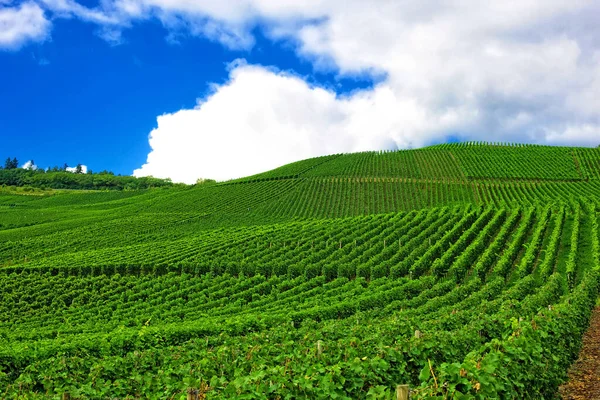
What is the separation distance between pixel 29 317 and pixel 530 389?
3400cm

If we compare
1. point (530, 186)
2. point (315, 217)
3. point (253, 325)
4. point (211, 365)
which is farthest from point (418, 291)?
point (530, 186)

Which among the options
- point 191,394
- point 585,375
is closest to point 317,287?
point 585,375

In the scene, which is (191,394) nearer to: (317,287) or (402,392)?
(402,392)

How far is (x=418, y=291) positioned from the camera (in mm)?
32094

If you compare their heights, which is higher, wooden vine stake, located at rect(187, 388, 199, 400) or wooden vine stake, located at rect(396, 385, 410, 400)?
wooden vine stake, located at rect(187, 388, 199, 400)

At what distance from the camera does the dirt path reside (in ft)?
41.0

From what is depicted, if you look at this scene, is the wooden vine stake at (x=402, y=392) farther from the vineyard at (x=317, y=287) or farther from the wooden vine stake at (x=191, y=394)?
the wooden vine stake at (x=191, y=394)

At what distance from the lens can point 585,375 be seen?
14172mm

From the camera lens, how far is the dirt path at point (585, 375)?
41.0 feet

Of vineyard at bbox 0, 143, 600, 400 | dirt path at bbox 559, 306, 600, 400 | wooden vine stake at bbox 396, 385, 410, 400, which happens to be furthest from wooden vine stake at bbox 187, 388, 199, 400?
dirt path at bbox 559, 306, 600, 400

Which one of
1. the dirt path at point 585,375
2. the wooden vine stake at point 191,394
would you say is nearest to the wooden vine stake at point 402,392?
the wooden vine stake at point 191,394

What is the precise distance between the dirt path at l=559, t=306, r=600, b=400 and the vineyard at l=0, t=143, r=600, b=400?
1.58 ft

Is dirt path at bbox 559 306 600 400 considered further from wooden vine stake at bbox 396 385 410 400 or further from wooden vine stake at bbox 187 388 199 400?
wooden vine stake at bbox 187 388 199 400

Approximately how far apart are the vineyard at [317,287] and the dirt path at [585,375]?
0.48 metres
